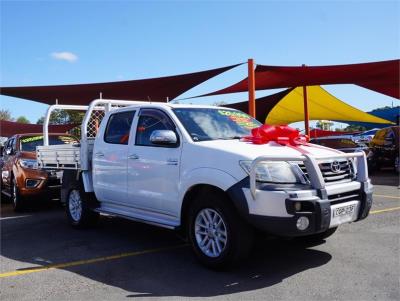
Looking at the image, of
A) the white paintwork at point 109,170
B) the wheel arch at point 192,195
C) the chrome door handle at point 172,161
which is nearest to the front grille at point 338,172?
the wheel arch at point 192,195

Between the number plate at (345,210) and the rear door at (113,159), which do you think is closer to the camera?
the number plate at (345,210)

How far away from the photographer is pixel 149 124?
625 cm

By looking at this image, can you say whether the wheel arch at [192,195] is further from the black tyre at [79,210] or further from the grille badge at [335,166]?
the black tyre at [79,210]

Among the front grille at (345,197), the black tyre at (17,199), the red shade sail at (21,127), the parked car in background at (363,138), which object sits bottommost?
the black tyre at (17,199)

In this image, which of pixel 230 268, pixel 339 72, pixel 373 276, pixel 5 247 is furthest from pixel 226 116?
pixel 339 72

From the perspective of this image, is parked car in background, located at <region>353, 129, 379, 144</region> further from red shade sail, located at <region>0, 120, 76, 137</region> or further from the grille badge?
the grille badge

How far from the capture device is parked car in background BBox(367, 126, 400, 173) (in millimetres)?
16594

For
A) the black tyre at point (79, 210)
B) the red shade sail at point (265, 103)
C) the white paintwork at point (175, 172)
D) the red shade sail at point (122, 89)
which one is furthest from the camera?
the red shade sail at point (265, 103)

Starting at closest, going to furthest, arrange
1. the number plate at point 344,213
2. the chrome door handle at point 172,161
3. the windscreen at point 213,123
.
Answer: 1. the number plate at point 344,213
2. the chrome door handle at point 172,161
3. the windscreen at point 213,123

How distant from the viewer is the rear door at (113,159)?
6512 millimetres

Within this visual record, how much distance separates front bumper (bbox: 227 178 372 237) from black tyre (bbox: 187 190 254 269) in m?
0.18

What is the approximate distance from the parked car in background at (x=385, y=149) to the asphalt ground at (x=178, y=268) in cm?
988

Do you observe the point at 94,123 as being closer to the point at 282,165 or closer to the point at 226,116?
the point at 226,116

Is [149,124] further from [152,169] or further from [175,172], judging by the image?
[175,172]
